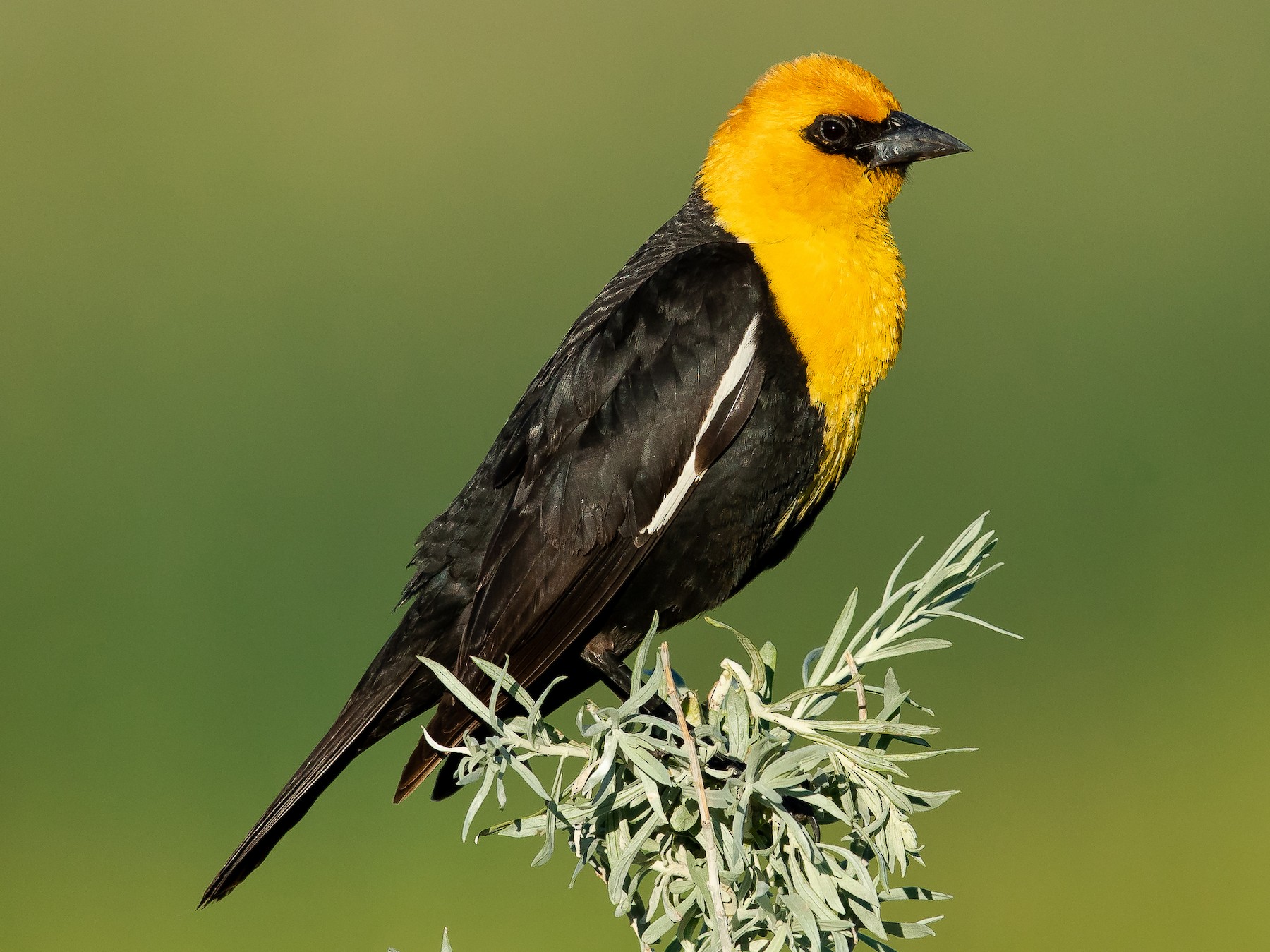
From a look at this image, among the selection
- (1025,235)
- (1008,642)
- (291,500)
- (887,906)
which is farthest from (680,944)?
(1025,235)

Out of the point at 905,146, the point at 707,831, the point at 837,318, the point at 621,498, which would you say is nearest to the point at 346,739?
the point at 621,498

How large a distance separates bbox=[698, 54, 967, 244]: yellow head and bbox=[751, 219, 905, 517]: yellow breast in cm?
8

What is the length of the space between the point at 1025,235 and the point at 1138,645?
2.81 metres

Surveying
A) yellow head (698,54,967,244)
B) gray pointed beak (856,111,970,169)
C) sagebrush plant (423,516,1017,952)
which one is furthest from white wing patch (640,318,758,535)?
sagebrush plant (423,516,1017,952)

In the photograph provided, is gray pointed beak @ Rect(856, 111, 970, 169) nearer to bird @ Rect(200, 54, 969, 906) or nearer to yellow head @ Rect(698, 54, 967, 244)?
yellow head @ Rect(698, 54, 967, 244)

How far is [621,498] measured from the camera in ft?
9.99

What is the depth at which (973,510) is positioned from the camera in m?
5.45

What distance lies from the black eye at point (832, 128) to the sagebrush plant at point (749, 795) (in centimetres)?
174

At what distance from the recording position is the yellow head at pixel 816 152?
11.0 feet

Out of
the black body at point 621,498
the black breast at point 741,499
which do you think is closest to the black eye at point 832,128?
the black body at point 621,498

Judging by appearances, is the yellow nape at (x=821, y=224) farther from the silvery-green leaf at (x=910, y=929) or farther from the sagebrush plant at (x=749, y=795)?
the silvery-green leaf at (x=910, y=929)

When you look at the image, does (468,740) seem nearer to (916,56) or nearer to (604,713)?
(604,713)

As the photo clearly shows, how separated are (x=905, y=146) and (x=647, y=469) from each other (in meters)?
1.08

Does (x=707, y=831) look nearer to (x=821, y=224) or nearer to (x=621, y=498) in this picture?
(x=621, y=498)
